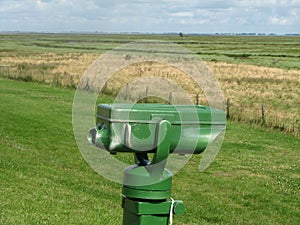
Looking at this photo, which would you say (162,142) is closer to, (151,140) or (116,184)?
(151,140)

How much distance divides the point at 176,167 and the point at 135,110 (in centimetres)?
53

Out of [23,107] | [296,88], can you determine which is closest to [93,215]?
[23,107]

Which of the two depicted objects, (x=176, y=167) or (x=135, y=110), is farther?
(x=176, y=167)

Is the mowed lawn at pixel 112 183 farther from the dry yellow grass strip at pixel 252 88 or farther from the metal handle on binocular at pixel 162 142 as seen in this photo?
the metal handle on binocular at pixel 162 142

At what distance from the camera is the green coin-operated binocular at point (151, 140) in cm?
322

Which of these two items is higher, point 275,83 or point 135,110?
point 135,110

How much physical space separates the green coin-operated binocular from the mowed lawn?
443 cm

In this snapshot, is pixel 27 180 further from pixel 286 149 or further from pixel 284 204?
pixel 286 149

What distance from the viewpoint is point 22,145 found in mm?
14922

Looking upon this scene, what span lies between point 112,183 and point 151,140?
27.3ft

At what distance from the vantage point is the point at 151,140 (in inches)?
128

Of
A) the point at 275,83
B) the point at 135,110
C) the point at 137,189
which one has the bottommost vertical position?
the point at 275,83

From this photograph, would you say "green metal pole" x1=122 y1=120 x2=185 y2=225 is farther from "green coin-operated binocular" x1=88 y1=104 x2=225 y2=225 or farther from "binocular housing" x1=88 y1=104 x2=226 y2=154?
"binocular housing" x1=88 y1=104 x2=226 y2=154

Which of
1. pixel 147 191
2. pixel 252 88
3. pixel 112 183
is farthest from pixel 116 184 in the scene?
pixel 252 88
